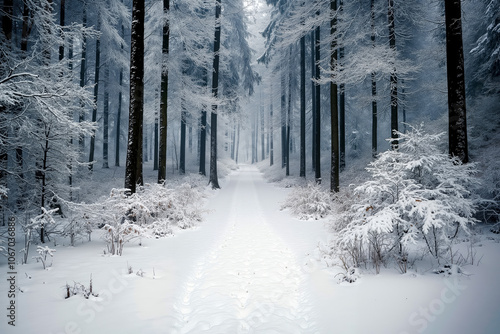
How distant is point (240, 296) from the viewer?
157 inches

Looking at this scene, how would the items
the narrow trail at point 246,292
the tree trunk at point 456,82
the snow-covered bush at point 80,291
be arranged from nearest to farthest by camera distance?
the narrow trail at point 246,292, the snow-covered bush at point 80,291, the tree trunk at point 456,82

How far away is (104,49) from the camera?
16734mm

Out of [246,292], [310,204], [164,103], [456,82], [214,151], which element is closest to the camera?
[246,292]

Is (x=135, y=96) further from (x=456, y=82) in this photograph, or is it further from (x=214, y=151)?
(x=214, y=151)

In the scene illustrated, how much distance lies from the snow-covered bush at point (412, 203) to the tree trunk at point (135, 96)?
20.9ft

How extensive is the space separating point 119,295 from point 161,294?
0.61m

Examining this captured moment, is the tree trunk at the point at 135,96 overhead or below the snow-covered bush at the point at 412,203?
overhead

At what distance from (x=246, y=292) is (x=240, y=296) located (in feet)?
0.50

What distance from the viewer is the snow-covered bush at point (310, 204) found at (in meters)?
9.51

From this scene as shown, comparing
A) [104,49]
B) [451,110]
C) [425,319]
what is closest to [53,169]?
[425,319]

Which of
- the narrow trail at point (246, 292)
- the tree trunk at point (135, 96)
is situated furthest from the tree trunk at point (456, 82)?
the tree trunk at point (135, 96)

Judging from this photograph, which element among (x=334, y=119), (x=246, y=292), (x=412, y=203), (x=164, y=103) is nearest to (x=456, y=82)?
(x=412, y=203)

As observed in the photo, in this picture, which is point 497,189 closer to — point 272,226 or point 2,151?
point 272,226

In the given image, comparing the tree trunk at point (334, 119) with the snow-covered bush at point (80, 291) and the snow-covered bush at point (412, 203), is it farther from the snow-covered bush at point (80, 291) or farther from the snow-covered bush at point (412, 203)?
the snow-covered bush at point (80, 291)
